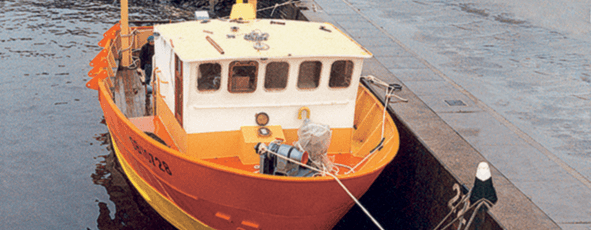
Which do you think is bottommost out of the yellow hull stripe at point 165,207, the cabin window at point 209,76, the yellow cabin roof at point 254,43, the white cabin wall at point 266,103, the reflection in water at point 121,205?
the reflection in water at point 121,205

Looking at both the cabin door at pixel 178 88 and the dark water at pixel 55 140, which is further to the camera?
the dark water at pixel 55 140

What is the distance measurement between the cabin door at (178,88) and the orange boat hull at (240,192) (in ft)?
2.36

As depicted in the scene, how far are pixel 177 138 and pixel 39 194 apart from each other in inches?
168

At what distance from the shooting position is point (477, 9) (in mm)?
23578

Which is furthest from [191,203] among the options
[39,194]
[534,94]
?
[534,94]

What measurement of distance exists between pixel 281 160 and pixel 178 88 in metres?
2.40

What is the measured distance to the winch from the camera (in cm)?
738

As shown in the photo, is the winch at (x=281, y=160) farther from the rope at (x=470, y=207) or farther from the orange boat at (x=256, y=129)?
the rope at (x=470, y=207)

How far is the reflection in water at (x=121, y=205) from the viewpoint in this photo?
10195 millimetres

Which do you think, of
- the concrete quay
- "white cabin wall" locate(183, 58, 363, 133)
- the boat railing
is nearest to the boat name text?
"white cabin wall" locate(183, 58, 363, 133)

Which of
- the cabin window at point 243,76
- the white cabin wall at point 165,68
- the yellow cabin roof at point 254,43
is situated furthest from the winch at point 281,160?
the white cabin wall at point 165,68

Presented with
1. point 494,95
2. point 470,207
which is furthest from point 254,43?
point 494,95

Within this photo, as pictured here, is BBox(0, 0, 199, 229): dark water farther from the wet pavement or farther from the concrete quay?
the concrete quay

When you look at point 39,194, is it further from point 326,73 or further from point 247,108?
point 326,73
